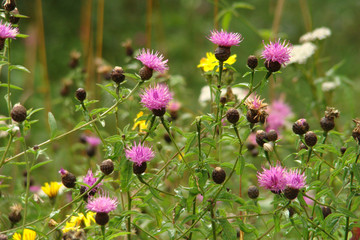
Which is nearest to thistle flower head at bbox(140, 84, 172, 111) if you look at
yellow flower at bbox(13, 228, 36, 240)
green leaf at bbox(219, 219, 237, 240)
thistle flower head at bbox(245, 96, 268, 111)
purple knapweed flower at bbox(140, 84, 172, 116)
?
purple knapweed flower at bbox(140, 84, 172, 116)

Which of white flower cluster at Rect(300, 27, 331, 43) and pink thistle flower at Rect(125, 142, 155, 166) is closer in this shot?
pink thistle flower at Rect(125, 142, 155, 166)

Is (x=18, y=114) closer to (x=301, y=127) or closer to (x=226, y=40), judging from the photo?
(x=226, y=40)

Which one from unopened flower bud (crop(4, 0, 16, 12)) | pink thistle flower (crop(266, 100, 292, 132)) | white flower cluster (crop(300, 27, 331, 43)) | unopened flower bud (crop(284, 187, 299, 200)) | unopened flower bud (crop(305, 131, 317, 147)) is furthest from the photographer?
pink thistle flower (crop(266, 100, 292, 132))

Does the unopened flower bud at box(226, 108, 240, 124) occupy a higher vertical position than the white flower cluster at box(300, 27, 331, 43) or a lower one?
lower

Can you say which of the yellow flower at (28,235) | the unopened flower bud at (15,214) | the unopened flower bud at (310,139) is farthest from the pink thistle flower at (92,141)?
the unopened flower bud at (310,139)

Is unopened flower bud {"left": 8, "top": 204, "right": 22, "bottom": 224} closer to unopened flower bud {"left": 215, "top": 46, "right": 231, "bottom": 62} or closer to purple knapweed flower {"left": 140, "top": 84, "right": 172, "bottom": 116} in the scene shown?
purple knapweed flower {"left": 140, "top": 84, "right": 172, "bottom": 116}

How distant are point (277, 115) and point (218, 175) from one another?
1.41 metres

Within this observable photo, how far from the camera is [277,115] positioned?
2.55m

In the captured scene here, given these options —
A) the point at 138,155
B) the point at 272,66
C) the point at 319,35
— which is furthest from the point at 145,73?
the point at 319,35

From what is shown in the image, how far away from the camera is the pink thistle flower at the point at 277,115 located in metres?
2.47

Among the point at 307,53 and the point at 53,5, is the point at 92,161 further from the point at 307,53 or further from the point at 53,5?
the point at 53,5

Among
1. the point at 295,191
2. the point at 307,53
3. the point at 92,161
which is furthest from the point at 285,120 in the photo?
the point at 295,191

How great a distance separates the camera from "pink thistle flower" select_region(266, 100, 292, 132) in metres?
2.47

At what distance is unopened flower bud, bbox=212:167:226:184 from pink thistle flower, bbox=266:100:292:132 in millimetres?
1203
